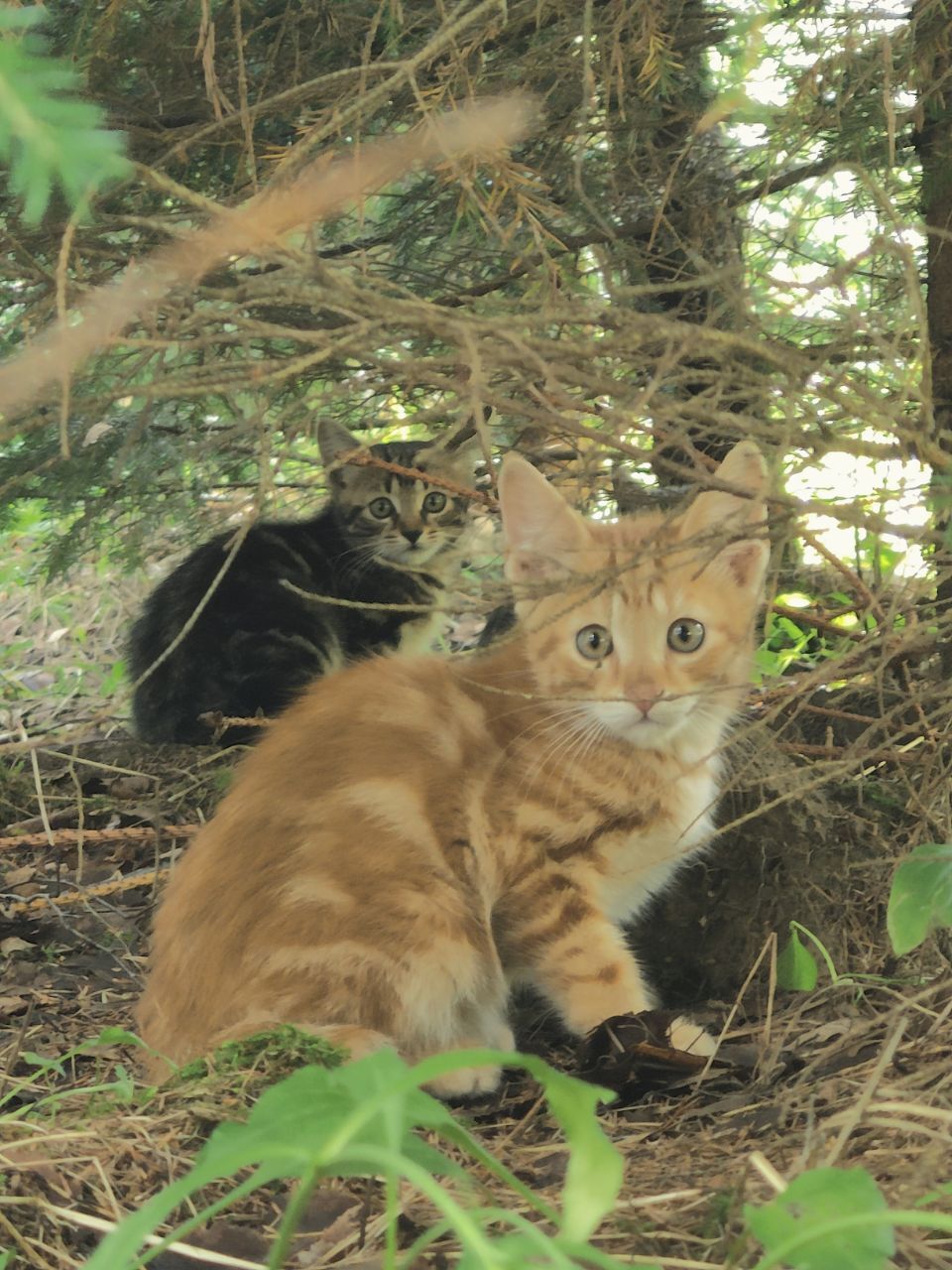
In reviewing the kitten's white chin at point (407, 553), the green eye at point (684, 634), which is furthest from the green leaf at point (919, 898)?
the kitten's white chin at point (407, 553)

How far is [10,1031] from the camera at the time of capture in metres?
2.37

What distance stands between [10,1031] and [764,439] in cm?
178

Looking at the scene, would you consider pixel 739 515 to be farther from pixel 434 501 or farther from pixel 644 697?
pixel 434 501

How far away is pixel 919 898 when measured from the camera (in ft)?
5.24

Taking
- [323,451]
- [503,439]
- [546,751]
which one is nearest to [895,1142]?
[546,751]

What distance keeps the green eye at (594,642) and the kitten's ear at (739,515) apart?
9.7 inches

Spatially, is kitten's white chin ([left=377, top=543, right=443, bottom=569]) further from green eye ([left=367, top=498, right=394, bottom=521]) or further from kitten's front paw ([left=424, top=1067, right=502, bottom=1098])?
kitten's front paw ([left=424, top=1067, right=502, bottom=1098])

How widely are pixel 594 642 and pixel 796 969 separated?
705 millimetres

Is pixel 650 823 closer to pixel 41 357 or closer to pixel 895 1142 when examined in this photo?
pixel 895 1142

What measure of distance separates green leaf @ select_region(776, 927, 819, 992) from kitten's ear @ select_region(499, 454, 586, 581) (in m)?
0.81

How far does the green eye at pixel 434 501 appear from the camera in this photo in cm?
432

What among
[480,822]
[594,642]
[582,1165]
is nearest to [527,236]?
[594,642]

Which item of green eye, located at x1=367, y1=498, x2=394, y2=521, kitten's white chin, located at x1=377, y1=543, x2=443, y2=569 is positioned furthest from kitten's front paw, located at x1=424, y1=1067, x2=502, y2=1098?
green eye, located at x1=367, y1=498, x2=394, y2=521

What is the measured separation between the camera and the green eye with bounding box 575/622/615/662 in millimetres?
2377
